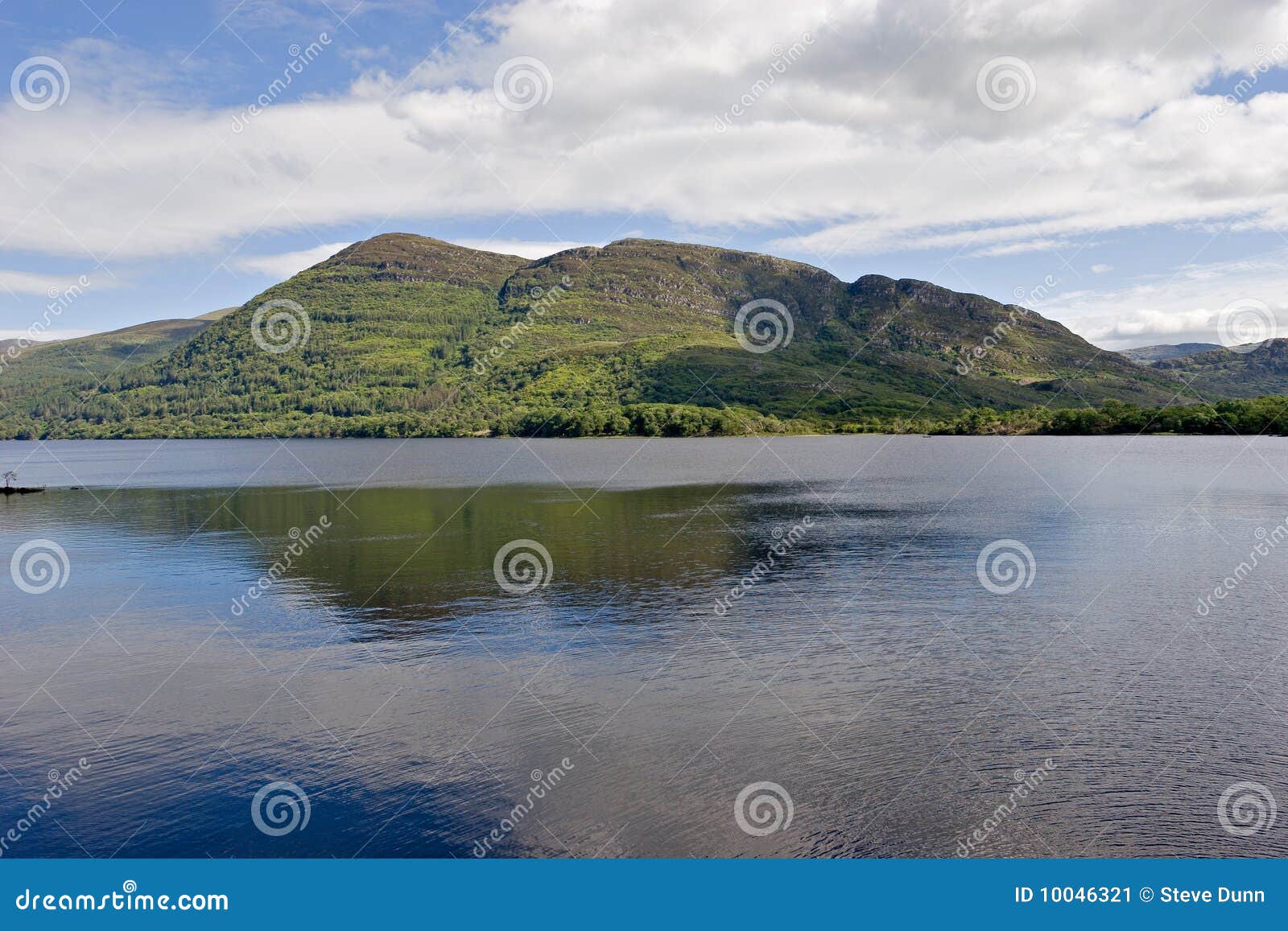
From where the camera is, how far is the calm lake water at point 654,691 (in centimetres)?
2177

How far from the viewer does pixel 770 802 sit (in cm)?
2280

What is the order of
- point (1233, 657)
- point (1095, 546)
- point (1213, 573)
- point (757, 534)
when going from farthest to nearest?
point (757, 534) → point (1095, 546) → point (1213, 573) → point (1233, 657)

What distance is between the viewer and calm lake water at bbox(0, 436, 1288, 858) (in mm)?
21766

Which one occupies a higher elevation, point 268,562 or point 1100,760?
point 268,562

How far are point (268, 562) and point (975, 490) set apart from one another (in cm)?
7988

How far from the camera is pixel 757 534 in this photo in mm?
70062

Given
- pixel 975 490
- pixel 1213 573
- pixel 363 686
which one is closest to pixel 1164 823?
pixel 363 686

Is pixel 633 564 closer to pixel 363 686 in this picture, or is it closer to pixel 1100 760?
pixel 363 686

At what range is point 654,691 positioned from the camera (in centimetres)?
3170

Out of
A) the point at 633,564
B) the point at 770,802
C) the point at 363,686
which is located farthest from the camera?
the point at 633,564

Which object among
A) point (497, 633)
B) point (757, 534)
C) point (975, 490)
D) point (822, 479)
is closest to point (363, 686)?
point (497, 633)

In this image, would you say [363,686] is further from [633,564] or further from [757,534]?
[757,534]

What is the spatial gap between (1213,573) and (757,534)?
3135 cm

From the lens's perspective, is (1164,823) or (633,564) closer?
(1164,823)
